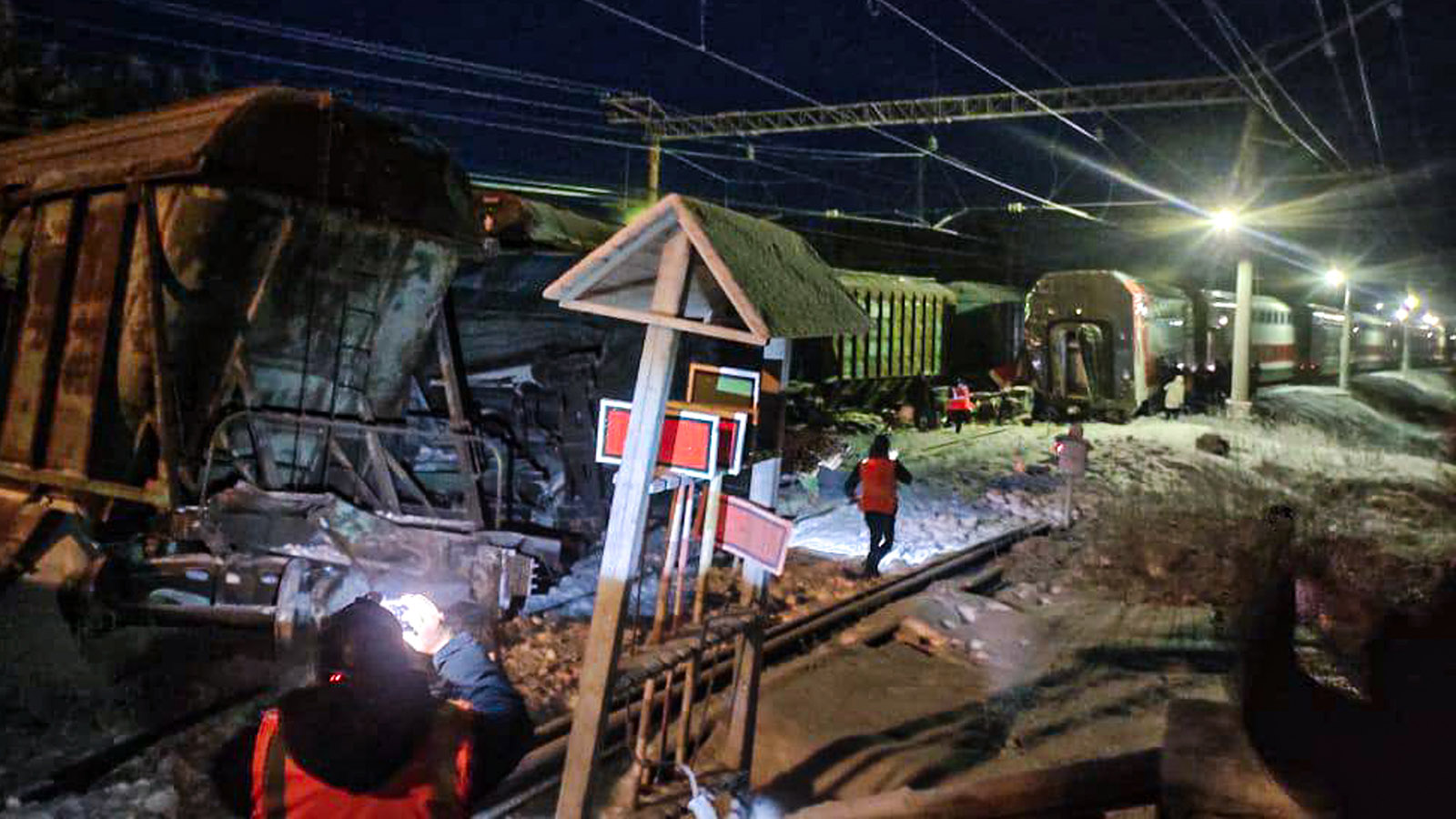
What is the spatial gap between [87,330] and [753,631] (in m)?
4.46

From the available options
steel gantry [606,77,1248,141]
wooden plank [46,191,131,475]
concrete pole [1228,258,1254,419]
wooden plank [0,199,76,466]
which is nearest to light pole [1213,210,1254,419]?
concrete pole [1228,258,1254,419]

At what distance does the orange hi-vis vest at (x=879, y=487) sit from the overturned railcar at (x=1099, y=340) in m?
13.3

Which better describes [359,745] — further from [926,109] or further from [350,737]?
[926,109]

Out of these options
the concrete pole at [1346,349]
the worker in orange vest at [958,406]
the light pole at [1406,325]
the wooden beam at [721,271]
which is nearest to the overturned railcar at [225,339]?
the wooden beam at [721,271]

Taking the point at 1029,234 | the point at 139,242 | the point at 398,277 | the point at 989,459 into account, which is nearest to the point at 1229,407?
the point at 989,459

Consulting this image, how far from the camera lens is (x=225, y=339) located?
5586 millimetres

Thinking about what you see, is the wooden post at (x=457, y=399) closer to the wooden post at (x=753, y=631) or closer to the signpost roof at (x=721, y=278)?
the wooden post at (x=753, y=631)

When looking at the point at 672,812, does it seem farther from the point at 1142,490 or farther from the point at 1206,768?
the point at 1142,490

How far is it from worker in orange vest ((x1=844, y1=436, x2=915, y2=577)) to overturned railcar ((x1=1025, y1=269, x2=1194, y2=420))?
13.2 meters

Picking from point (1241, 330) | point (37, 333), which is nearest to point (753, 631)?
point (37, 333)

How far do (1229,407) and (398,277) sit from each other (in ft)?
69.0

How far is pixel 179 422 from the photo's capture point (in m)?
5.50

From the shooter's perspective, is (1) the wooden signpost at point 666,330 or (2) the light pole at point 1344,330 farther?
(2) the light pole at point 1344,330

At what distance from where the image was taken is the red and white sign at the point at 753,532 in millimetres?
4012
